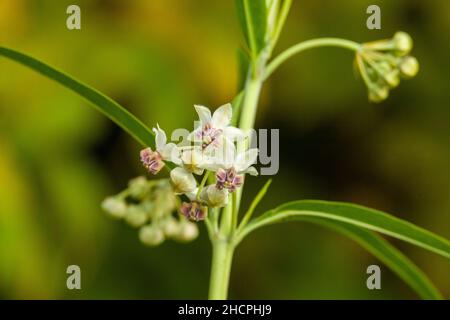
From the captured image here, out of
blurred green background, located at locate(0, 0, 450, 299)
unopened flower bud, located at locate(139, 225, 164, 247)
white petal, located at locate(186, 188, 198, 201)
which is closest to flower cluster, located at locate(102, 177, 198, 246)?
unopened flower bud, located at locate(139, 225, 164, 247)

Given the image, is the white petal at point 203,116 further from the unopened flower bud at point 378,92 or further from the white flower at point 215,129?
the unopened flower bud at point 378,92

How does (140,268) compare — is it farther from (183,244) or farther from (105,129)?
(105,129)

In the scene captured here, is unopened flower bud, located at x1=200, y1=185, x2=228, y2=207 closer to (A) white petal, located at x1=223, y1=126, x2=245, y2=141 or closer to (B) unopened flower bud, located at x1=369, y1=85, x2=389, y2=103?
(A) white petal, located at x1=223, y1=126, x2=245, y2=141

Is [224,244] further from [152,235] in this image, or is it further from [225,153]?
[152,235]

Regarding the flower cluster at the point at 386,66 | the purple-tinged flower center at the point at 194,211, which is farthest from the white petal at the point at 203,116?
the flower cluster at the point at 386,66

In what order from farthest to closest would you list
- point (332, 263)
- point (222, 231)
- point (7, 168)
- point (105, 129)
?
point (332, 263) < point (105, 129) < point (7, 168) < point (222, 231)

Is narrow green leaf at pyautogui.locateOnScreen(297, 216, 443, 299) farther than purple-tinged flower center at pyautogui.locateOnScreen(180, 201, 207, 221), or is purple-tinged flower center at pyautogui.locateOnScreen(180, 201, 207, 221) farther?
narrow green leaf at pyautogui.locateOnScreen(297, 216, 443, 299)
